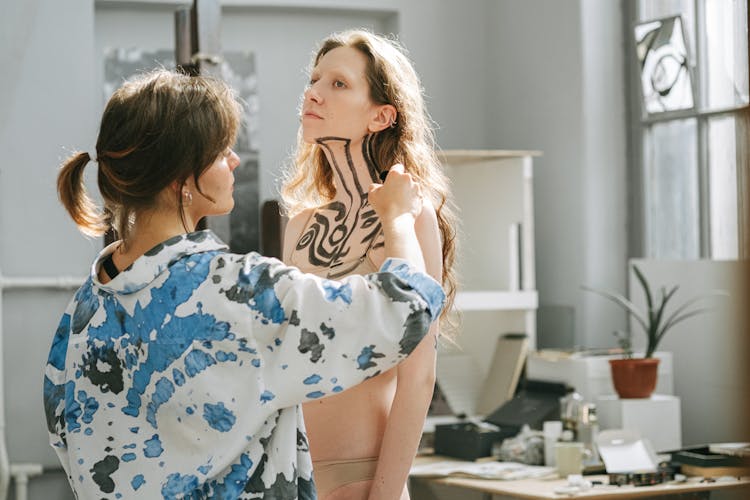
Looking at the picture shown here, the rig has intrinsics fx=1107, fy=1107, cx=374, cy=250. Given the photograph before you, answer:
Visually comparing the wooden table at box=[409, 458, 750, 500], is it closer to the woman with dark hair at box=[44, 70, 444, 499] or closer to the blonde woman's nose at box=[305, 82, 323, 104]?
the blonde woman's nose at box=[305, 82, 323, 104]

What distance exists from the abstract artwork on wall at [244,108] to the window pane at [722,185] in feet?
5.35

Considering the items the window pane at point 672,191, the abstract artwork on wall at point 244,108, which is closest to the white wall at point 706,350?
the window pane at point 672,191

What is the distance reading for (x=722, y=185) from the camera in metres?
3.77

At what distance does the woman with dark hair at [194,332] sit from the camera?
49.4 inches

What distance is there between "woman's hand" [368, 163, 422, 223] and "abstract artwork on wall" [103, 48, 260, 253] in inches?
102

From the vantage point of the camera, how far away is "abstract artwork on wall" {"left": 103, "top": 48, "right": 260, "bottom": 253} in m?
4.17

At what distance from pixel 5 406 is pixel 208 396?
208cm

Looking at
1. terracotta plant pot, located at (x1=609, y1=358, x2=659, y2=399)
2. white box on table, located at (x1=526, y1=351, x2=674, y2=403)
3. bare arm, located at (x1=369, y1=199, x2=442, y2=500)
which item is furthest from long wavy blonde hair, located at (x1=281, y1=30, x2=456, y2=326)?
white box on table, located at (x1=526, y1=351, x2=674, y2=403)

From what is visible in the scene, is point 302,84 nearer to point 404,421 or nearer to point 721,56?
point 721,56

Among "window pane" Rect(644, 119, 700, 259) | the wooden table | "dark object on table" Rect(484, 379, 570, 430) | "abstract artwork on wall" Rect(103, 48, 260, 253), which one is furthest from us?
"abstract artwork on wall" Rect(103, 48, 260, 253)

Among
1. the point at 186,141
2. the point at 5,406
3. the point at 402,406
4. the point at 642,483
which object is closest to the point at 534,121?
the point at 642,483

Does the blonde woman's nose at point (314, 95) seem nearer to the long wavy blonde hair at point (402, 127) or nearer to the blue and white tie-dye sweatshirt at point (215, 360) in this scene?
the long wavy blonde hair at point (402, 127)

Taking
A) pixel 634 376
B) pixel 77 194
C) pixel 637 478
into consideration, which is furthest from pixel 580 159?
pixel 77 194

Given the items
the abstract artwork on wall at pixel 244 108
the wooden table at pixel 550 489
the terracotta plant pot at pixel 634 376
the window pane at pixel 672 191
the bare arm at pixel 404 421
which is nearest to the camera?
the bare arm at pixel 404 421
